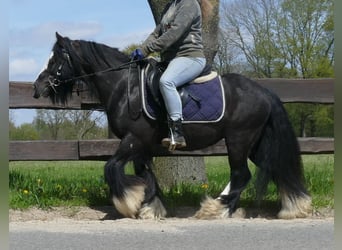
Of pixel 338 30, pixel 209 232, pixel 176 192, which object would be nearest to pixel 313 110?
pixel 176 192

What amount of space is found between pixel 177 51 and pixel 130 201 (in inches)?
75.2

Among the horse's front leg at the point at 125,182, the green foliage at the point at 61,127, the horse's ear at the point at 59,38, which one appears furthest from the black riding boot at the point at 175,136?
the green foliage at the point at 61,127

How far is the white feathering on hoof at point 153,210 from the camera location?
265 inches

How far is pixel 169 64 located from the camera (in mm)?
6688

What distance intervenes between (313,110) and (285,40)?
573cm

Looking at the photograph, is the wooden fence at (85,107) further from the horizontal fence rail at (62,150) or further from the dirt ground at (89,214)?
the dirt ground at (89,214)

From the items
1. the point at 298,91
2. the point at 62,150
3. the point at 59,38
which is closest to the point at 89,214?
the point at 62,150

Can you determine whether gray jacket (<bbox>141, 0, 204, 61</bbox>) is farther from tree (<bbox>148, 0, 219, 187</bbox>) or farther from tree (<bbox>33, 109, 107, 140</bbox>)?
tree (<bbox>33, 109, 107, 140</bbox>)

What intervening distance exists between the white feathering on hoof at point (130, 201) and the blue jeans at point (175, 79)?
98 cm

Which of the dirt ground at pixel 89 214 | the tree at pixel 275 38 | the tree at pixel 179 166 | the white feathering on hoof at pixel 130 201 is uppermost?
the tree at pixel 275 38

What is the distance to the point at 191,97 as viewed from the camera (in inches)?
265

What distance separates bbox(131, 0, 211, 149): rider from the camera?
21.3 feet

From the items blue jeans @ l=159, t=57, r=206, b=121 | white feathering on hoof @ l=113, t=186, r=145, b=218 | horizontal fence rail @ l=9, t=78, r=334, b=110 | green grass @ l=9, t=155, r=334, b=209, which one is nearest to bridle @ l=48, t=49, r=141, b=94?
blue jeans @ l=159, t=57, r=206, b=121

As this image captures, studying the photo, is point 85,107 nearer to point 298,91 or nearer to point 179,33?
point 179,33
